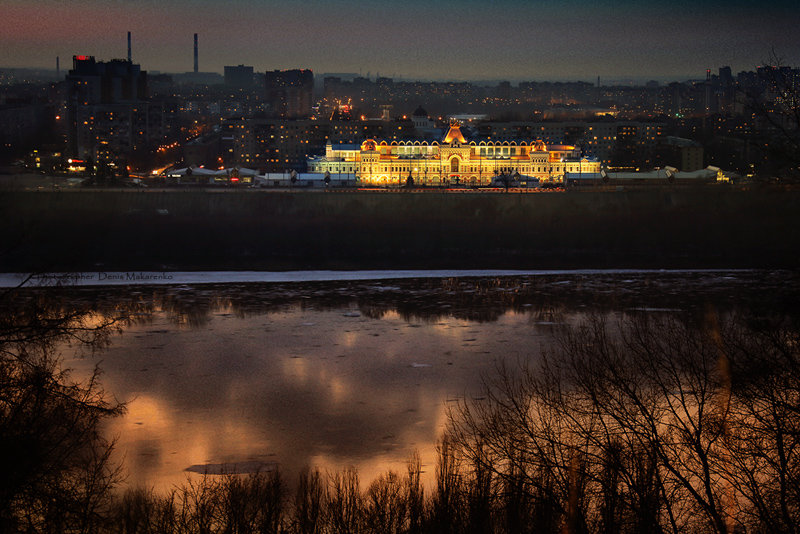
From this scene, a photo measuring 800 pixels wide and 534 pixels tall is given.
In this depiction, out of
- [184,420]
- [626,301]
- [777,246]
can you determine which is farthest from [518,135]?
[184,420]

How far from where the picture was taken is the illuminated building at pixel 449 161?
5409cm

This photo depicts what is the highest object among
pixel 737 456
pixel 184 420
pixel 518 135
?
pixel 518 135

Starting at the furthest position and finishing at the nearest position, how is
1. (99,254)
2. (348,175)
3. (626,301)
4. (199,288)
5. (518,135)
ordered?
(518,135) < (348,175) < (99,254) < (199,288) < (626,301)

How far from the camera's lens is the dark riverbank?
30266 mm

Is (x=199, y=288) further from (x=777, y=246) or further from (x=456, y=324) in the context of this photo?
(x=777, y=246)

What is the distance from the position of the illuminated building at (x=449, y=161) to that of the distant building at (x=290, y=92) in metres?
54.2

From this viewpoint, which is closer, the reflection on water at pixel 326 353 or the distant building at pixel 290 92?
the reflection on water at pixel 326 353

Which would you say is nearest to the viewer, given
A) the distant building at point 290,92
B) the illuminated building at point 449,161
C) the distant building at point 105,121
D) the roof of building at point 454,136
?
the illuminated building at point 449,161

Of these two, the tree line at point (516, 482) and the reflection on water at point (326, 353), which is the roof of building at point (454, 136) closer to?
the reflection on water at point (326, 353)

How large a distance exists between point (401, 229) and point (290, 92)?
84.4 meters

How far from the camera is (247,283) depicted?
2609 cm

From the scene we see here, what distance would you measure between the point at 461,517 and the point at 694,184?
1440 inches

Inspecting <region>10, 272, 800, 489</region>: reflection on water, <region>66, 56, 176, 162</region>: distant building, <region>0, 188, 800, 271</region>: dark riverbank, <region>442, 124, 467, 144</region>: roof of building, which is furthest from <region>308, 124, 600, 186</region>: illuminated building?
Answer: <region>10, 272, 800, 489</region>: reflection on water

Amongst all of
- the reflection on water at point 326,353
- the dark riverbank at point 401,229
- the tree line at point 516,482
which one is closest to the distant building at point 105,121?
the dark riverbank at point 401,229
